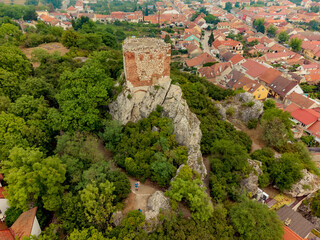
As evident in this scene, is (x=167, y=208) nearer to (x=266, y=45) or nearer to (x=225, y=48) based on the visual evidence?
(x=225, y=48)

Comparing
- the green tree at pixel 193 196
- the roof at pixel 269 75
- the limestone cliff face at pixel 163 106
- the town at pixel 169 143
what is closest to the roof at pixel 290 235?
the town at pixel 169 143

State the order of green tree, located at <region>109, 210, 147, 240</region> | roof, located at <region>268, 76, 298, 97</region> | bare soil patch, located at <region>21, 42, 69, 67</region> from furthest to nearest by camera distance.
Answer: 1. roof, located at <region>268, 76, 298, 97</region>
2. bare soil patch, located at <region>21, 42, 69, 67</region>
3. green tree, located at <region>109, 210, 147, 240</region>

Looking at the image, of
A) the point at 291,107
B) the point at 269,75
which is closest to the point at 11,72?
the point at 291,107

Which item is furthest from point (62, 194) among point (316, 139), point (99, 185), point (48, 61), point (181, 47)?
point (181, 47)

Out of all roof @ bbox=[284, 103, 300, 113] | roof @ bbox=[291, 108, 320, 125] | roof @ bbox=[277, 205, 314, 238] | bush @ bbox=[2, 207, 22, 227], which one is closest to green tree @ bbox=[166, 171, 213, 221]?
roof @ bbox=[277, 205, 314, 238]

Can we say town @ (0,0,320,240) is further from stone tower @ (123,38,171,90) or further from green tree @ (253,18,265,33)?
green tree @ (253,18,265,33)
